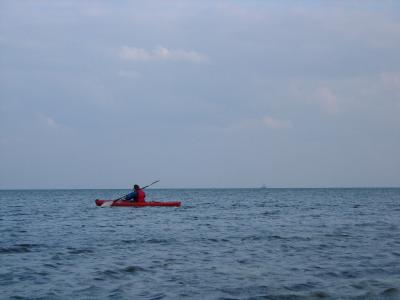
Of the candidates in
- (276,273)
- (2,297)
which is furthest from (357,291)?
(2,297)

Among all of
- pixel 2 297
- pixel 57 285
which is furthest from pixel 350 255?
pixel 2 297

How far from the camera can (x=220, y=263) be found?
13.9 metres

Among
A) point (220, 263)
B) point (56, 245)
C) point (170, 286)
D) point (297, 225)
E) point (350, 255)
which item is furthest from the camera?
point (297, 225)

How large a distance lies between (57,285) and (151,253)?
4864mm

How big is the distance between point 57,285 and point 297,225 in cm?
1672

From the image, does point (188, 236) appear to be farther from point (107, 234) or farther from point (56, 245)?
point (56, 245)

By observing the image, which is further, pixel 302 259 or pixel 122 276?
pixel 302 259

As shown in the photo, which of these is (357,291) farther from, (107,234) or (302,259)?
(107,234)

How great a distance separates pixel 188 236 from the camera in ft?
67.7

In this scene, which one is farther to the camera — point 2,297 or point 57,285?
point 57,285

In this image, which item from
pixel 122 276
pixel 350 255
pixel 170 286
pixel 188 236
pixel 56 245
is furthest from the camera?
pixel 188 236

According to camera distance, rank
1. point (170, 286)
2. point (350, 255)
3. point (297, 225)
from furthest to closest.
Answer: point (297, 225) → point (350, 255) → point (170, 286)

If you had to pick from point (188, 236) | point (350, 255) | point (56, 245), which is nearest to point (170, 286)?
point (350, 255)

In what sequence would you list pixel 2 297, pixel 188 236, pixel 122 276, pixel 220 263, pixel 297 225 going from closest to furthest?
1. pixel 2 297
2. pixel 122 276
3. pixel 220 263
4. pixel 188 236
5. pixel 297 225
